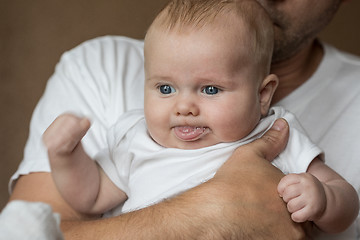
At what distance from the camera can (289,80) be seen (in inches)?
65.9

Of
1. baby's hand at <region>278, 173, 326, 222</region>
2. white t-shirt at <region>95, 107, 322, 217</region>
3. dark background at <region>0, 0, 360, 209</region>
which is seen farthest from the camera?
dark background at <region>0, 0, 360, 209</region>

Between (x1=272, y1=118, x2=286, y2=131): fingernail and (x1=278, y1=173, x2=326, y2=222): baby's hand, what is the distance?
0.15 metres

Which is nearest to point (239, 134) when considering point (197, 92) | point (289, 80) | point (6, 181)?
point (197, 92)

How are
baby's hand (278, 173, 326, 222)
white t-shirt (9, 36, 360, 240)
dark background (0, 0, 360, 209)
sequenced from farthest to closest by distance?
dark background (0, 0, 360, 209) → white t-shirt (9, 36, 360, 240) → baby's hand (278, 173, 326, 222)

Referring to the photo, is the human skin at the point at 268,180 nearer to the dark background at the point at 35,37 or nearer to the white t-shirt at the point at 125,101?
the white t-shirt at the point at 125,101

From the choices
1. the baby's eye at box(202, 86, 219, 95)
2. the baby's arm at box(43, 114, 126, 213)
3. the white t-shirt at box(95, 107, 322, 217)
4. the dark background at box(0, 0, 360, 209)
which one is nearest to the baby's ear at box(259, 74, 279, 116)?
the white t-shirt at box(95, 107, 322, 217)

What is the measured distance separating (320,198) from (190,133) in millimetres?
299

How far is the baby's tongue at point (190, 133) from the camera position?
3.92 ft

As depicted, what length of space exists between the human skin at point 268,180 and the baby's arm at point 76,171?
2.4 inches

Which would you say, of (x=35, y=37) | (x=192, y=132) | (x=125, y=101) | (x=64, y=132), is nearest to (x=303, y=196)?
(x=192, y=132)

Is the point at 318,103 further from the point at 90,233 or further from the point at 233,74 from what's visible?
the point at 90,233

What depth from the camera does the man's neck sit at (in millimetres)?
1642

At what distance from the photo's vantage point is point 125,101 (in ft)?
5.06

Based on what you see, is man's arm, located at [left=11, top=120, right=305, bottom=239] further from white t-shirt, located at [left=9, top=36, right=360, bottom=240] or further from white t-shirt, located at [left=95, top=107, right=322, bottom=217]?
white t-shirt, located at [left=9, top=36, right=360, bottom=240]
